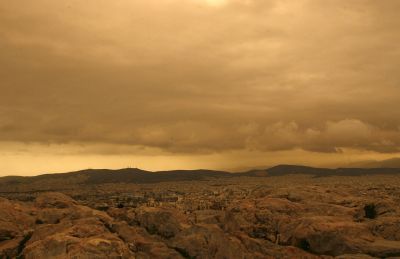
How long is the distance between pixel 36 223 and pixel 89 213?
583cm

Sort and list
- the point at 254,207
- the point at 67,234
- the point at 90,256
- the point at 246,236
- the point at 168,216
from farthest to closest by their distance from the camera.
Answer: the point at 254,207 < the point at 168,216 < the point at 246,236 < the point at 67,234 < the point at 90,256

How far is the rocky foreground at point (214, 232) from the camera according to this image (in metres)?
35.8

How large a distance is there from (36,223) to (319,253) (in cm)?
2764

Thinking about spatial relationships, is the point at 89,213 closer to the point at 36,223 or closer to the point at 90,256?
the point at 36,223

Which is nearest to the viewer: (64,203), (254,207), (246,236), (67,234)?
(67,234)

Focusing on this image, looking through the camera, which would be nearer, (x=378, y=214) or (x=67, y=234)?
(x=67, y=234)

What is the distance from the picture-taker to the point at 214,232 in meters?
39.2

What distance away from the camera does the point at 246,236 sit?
136ft

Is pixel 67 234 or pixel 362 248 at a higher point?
pixel 67 234

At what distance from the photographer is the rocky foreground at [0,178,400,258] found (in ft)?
117

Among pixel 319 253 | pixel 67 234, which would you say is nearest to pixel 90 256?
pixel 67 234

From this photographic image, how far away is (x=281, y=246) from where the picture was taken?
40031 mm

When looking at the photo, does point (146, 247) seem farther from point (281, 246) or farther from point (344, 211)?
point (344, 211)

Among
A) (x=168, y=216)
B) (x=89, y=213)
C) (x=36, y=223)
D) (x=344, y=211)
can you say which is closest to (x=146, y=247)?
(x=168, y=216)
